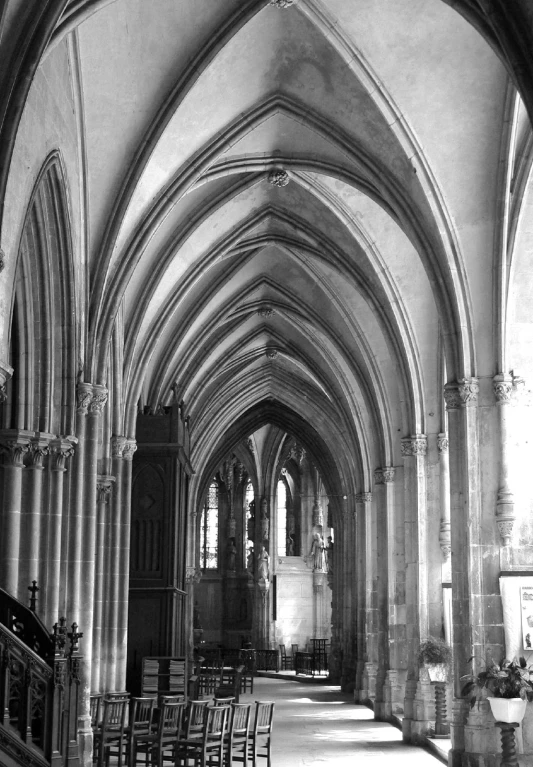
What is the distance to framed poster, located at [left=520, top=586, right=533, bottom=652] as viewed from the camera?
500 inches

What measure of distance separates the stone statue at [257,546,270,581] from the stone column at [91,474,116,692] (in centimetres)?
2223

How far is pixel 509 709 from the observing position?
37.9ft

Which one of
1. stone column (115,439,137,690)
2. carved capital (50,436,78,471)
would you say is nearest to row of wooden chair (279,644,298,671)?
stone column (115,439,137,690)

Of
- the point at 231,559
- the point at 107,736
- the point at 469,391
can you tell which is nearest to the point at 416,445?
the point at 469,391

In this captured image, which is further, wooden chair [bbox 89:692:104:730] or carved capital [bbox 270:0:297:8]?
wooden chair [bbox 89:692:104:730]

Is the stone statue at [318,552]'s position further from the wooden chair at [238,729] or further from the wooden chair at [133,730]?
the wooden chair at [238,729]

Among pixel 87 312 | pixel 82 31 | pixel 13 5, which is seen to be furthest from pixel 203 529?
pixel 13 5

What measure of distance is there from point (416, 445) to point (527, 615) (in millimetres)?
6049

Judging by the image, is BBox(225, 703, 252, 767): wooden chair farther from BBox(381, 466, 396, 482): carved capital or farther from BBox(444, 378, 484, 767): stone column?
BBox(381, 466, 396, 482): carved capital

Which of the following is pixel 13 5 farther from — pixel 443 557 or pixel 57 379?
pixel 443 557

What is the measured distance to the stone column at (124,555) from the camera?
17609 millimetres

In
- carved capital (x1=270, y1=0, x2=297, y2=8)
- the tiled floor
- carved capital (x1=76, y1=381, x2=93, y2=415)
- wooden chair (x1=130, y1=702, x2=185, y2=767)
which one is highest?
carved capital (x1=270, y1=0, x2=297, y2=8)

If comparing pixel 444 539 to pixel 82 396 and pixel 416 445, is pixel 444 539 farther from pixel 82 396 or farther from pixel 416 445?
pixel 82 396

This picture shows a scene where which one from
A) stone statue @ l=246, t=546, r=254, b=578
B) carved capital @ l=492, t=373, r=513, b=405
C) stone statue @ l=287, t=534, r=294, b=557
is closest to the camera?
carved capital @ l=492, t=373, r=513, b=405
